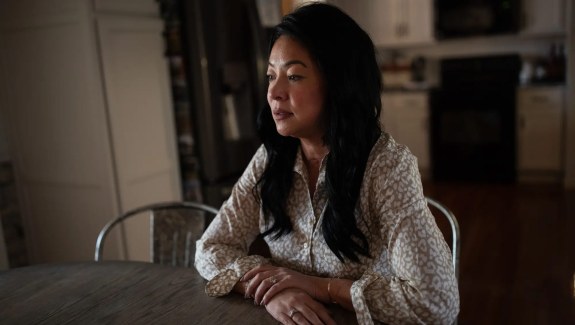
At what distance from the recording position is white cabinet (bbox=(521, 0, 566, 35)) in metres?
4.38

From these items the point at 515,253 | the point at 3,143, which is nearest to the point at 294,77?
the point at 3,143

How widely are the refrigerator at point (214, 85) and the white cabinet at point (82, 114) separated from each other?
0.09 meters

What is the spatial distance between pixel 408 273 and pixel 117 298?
65 centimetres

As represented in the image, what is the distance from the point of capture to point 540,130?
449cm

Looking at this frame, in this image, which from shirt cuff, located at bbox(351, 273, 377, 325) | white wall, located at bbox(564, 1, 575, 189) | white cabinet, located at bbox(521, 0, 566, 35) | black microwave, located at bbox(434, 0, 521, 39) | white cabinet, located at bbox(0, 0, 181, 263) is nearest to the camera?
shirt cuff, located at bbox(351, 273, 377, 325)

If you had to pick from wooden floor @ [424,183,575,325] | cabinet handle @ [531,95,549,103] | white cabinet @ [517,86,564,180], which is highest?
cabinet handle @ [531,95,549,103]

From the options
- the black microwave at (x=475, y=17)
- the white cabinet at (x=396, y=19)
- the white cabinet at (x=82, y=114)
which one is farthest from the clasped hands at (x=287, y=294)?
the white cabinet at (x=396, y=19)

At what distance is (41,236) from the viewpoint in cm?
260

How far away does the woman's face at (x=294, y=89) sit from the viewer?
1.14m

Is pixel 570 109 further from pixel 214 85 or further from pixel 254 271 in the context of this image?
pixel 254 271

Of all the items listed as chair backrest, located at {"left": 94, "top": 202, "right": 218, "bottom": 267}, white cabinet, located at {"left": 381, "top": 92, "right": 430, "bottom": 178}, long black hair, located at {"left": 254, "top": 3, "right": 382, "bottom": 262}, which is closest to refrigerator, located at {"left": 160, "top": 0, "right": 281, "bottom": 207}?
chair backrest, located at {"left": 94, "top": 202, "right": 218, "bottom": 267}

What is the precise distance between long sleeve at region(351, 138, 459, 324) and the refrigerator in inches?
67.6

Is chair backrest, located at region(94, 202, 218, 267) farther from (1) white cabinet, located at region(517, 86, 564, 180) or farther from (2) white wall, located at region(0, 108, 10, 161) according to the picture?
(1) white cabinet, located at region(517, 86, 564, 180)

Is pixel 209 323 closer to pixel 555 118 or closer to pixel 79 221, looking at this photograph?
pixel 79 221
